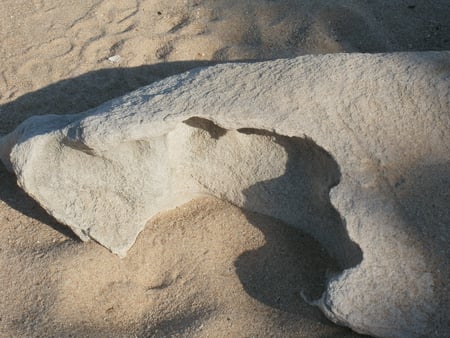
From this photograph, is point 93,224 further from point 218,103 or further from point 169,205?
point 218,103

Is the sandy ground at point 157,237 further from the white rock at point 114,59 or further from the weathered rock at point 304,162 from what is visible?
the weathered rock at point 304,162

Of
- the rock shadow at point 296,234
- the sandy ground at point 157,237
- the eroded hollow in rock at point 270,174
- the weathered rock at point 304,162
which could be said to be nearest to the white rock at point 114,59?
the sandy ground at point 157,237

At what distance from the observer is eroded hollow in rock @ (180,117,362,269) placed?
2.17 m

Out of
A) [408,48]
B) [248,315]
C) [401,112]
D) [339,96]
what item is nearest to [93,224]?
[248,315]

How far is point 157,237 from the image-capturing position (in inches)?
94.0

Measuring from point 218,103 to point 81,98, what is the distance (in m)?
1.23

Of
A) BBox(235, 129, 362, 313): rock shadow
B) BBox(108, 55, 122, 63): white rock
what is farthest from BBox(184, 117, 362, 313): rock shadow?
BBox(108, 55, 122, 63): white rock

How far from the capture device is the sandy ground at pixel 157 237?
213 cm

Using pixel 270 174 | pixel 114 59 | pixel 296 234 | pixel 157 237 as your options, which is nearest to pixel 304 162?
pixel 270 174

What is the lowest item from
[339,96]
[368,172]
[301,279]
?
[301,279]

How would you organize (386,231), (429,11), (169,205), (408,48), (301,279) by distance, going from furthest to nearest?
1. (429,11)
2. (408,48)
3. (169,205)
4. (301,279)
5. (386,231)

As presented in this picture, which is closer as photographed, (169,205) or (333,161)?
(333,161)

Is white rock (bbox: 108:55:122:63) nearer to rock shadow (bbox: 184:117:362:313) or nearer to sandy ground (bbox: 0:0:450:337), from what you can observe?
sandy ground (bbox: 0:0:450:337)

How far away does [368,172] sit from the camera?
2.00 meters
